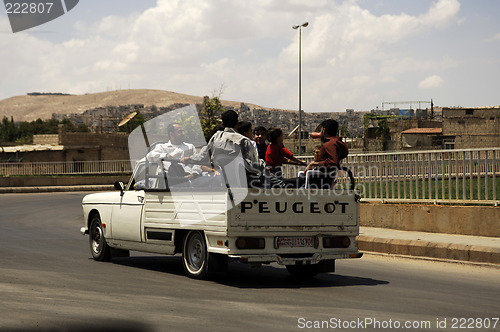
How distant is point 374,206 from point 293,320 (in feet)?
33.4

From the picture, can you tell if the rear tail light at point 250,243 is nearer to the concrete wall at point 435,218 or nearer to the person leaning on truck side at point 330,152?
the person leaning on truck side at point 330,152

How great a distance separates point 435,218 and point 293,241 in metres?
5.99

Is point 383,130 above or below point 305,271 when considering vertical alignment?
above

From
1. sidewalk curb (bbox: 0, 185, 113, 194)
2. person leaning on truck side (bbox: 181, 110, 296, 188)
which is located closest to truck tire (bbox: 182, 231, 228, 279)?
person leaning on truck side (bbox: 181, 110, 296, 188)

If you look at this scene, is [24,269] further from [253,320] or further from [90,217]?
[253,320]

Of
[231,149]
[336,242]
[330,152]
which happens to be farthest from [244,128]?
[336,242]

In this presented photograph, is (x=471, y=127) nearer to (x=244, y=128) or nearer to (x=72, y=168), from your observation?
(x=72, y=168)

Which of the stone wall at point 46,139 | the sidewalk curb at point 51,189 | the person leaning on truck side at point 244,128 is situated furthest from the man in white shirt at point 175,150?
the stone wall at point 46,139

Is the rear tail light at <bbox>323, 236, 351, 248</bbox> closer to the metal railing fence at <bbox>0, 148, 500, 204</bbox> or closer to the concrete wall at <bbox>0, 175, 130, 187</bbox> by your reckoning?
the metal railing fence at <bbox>0, 148, 500, 204</bbox>

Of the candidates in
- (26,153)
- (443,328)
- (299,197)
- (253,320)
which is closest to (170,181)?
(299,197)

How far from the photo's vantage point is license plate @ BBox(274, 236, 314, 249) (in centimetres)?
921

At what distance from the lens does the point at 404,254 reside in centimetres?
1284

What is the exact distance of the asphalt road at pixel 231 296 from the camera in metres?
6.50

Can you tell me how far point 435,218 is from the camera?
14414 millimetres
